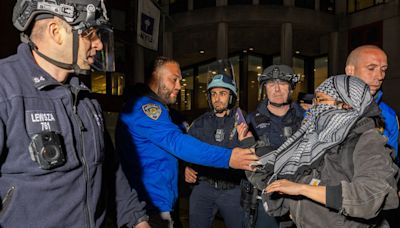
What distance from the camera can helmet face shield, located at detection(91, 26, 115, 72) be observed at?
196cm

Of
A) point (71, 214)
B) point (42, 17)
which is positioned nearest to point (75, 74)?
point (42, 17)

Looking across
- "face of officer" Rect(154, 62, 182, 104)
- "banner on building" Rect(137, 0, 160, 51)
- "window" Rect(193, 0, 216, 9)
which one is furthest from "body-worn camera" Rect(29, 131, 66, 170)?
"window" Rect(193, 0, 216, 9)

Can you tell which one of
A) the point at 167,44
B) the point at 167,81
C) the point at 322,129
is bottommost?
the point at 322,129

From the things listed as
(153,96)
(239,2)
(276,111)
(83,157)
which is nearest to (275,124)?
(276,111)

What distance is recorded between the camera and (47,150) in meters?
1.58

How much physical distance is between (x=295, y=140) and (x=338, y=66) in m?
21.6

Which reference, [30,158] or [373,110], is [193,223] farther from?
[30,158]

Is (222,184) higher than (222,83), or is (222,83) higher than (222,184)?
(222,83)

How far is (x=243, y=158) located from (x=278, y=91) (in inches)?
60.4

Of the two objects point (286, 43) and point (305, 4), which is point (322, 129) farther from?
point (305, 4)

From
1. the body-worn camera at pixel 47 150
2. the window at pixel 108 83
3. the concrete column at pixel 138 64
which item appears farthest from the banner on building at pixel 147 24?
the concrete column at pixel 138 64

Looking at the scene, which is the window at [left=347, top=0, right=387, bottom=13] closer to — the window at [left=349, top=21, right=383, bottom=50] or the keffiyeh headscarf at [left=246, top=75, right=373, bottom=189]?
the window at [left=349, top=21, right=383, bottom=50]

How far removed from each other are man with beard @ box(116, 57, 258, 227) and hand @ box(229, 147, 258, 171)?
36 mm

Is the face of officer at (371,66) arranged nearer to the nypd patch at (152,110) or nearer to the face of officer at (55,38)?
the nypd patch at (152,110)
